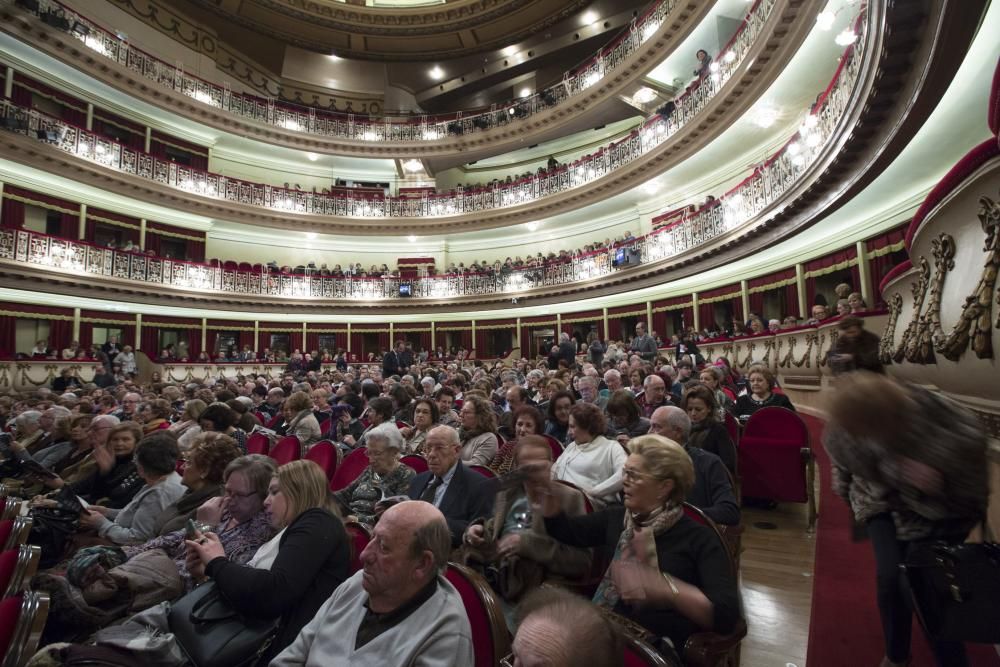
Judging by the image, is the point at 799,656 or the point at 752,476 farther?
the point at 752,476

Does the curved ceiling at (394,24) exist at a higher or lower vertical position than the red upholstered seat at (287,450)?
higher

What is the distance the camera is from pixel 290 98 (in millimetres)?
20453

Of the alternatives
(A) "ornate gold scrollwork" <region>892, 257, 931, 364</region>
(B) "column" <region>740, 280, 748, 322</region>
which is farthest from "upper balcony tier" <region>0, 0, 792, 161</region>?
(A) "ornate gold scrollwork" <region>892, 257, 931, 364</region>

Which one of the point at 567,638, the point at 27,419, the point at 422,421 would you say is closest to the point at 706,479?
the point at 567,638

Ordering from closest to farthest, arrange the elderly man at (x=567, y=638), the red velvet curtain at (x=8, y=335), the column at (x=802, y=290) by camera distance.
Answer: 1. the elderly man at (x=567, y=638)
2. the column at (x=802, y=290)
3. the red velvet curtain at (x=8, y=335)

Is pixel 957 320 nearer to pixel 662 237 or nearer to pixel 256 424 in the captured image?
pixel 256 424

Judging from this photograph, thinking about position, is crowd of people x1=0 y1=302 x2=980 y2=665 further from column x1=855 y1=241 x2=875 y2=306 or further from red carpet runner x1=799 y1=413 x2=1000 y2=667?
column x1=855 y1=241 x2=875 y2=306

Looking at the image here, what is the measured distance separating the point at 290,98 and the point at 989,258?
2319 centimetres

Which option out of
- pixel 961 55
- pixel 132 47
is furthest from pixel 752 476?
pixel 132 47

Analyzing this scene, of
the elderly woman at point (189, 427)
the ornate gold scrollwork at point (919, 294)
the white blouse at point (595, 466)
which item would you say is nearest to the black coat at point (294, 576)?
the white blouse at point (595, 466)

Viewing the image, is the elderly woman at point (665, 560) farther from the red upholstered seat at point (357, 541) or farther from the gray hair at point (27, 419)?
the gray hair at point (27, 419)

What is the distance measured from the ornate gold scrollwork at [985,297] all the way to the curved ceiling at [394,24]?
19.4m

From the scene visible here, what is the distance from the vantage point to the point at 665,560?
1.55 metres

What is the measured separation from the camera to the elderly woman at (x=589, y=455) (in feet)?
A: 8.68
